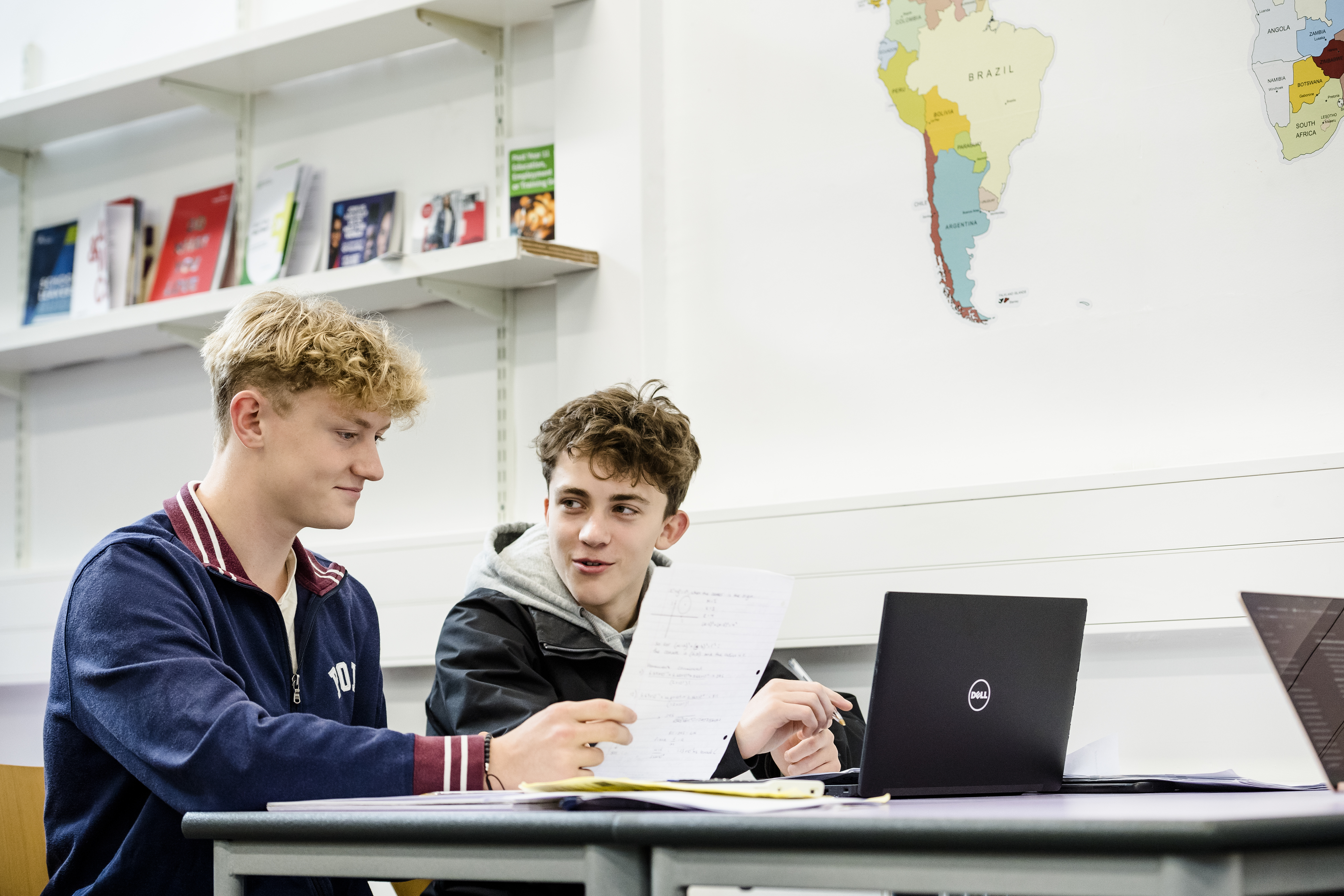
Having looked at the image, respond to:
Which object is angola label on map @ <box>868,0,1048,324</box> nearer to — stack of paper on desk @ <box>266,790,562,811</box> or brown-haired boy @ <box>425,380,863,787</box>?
brown-haired boy @ <box>425,380,863,787</box>

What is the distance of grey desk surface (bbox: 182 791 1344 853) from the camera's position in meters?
0.87

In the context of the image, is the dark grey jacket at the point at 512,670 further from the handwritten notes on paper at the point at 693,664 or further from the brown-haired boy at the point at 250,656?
the handwritten notes on paper at the point at 693,664

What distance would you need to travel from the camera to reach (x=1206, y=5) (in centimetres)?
242

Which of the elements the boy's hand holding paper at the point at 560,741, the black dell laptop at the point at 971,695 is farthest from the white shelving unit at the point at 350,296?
the black dell laptop at the point at 971,695

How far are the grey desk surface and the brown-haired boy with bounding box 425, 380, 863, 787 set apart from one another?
62 cm

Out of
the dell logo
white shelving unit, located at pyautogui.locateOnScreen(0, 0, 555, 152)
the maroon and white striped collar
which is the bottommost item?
the dell logo

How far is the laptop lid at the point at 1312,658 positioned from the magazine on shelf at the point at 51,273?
11.1ft

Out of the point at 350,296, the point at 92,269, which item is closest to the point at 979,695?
the point at 350,296

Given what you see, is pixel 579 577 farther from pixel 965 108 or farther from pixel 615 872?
pixel 965 108

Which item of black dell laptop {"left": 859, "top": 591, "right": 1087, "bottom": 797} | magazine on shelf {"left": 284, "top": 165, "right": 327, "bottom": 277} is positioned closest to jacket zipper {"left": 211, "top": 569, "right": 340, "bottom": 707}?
black dell laptop {"left": 859, "top": 591, "right": 1087, "bottom": 797}

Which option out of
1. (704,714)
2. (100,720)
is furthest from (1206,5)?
(100,720)

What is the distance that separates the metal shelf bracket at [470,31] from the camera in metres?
3.09

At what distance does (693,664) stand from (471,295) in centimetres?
198

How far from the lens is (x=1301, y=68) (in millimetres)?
2334
